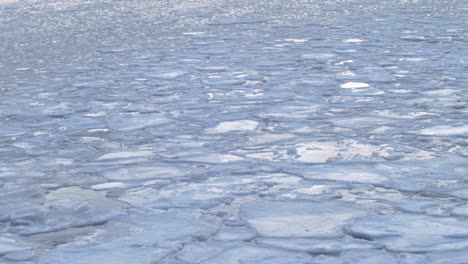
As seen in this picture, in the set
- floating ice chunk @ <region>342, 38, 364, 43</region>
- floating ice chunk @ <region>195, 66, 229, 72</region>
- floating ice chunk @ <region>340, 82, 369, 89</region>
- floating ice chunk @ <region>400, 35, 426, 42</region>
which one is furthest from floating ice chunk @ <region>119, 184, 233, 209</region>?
floating ice chunk @ <region>400, 35, 426, 42</region>

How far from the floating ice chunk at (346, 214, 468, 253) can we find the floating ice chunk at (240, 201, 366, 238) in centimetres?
8

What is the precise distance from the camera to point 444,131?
186 inches

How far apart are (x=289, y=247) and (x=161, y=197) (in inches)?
31.3

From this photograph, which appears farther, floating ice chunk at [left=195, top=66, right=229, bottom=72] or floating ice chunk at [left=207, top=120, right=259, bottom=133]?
floating ice chunk at [left=195, top=66, right=229, bottom=72]

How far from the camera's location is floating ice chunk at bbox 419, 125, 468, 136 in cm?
466

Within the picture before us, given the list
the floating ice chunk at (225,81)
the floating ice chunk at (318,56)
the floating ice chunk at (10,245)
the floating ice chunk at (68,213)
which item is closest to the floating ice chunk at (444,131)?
the floating ice chunk at (68,213)

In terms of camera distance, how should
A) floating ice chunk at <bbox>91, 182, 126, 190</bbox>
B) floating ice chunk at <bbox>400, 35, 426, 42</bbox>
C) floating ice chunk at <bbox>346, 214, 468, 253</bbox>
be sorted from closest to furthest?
floating ice chunk at <bbox>346, 214, 468, 253</bbox> < floating ice chunk at <bbox>91, 182, 126, 190</bbox> < floating ice chunk at <bbox>400, 35, 426, 42</bbox>

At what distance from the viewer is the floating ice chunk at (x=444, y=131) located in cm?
466

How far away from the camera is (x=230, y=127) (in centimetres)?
502

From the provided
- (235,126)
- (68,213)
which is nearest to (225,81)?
(235,126)

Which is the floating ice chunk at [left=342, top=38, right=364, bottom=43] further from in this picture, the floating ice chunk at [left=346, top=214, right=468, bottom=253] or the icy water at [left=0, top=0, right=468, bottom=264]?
the floating ice chunk at [left=346, top=214, right=468, bottom=253]

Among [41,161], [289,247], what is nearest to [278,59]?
[41,161]

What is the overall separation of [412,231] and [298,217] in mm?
440

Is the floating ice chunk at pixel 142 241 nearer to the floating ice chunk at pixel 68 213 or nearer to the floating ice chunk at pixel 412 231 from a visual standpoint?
the floating ice chunk at pixel 68 213
